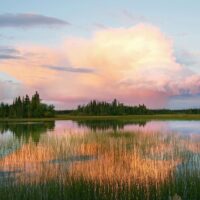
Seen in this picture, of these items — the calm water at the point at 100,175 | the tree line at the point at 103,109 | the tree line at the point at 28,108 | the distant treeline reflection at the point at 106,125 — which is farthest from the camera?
the tree line at the point at 103,109

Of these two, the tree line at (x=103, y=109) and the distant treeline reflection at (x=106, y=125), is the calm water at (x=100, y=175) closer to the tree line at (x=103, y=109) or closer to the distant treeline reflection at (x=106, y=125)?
the distant treeline reflection at (x=106, y=125)

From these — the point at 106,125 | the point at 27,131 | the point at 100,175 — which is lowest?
the point at 100,175

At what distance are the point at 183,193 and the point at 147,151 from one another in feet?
38.3

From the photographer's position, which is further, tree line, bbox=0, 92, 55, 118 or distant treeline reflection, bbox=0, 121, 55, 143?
tree line, bbox=0, 92, 55, 118

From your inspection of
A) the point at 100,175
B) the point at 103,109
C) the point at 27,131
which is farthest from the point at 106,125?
the point at 103,109

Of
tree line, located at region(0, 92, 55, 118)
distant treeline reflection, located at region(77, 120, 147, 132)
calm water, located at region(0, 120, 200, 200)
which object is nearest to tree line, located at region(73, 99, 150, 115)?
tree line, located at region(0, 92, 55, 118)

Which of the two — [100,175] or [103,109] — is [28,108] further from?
[100,175]

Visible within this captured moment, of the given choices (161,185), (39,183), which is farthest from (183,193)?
(39,183)

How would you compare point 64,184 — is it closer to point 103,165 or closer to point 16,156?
point 103,165

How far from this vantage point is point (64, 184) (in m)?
15.8

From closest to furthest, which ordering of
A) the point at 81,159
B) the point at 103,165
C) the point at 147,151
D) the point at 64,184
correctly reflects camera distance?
the point at 64,184 < the point at 103,165 < the point at 81,159 < the point at 147,151

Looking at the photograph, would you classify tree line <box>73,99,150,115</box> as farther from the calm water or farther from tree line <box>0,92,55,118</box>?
the calm water

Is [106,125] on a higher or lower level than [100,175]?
higher

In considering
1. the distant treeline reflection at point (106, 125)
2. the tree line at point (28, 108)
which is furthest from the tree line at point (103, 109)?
the distant treeline reflection at point (106, 125)
